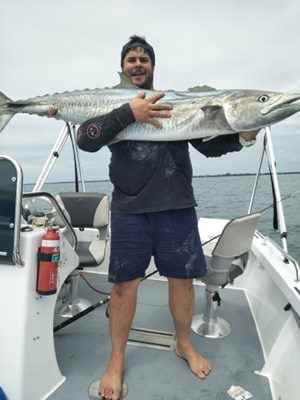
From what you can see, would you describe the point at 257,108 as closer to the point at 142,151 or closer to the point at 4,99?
the point at 142,151

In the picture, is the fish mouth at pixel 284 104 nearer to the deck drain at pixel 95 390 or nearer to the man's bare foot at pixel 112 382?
the man's bare foot at pixel 112 382

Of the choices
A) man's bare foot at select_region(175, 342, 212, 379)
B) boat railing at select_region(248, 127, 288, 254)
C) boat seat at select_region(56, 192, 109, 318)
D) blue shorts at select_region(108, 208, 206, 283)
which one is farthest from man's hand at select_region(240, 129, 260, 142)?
boat seat at select_region(56, 192, 109, 318)

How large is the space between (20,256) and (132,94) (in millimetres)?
1292

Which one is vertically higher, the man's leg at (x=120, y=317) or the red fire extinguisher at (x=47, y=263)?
the red fire extinguisher at (x=47, y=263)

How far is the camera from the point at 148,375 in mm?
2514

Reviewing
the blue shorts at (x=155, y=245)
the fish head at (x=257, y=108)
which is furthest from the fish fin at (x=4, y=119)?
the fish head at (x=257, y=108)

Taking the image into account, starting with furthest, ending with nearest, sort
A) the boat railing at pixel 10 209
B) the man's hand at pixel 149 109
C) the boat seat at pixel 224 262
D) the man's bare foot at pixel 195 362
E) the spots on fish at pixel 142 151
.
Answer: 1. the boat seat at pixel 224 262
2. the man's bare foot at pixel 195 362
3. the spots on fish at pixel 142 151
4. the man's hand at pixel 149 109
5. the boat railing at pixel 10 209

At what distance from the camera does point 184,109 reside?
2252 mm

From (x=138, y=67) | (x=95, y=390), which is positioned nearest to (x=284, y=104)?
(x=138, y=67)

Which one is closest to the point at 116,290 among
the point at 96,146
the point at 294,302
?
the point at 96,146

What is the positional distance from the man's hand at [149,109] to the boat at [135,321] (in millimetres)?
788

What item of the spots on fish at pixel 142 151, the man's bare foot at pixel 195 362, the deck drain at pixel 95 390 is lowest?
the deck drain at pixel 95 390

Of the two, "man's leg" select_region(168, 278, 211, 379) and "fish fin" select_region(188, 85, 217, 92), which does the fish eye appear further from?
"man's leg" select_region(168, 278, 211, 379)

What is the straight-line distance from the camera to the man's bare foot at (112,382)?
88.0 inches
